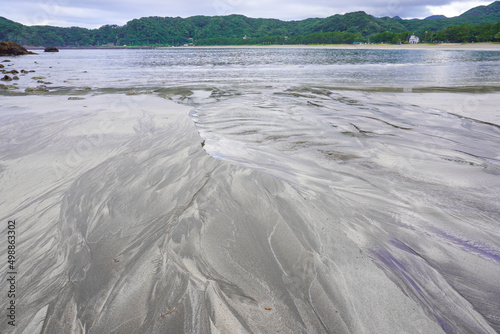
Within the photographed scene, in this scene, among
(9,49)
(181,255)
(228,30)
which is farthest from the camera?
(228,30)

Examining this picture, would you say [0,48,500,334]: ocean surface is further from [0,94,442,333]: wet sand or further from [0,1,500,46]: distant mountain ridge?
[0,1,500,46]: distant mountain ridge

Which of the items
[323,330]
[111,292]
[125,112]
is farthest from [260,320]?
[125,112]

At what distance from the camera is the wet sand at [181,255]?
135 cm

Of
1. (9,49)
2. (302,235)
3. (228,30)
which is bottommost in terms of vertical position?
(302,235)

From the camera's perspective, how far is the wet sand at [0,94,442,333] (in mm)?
1354

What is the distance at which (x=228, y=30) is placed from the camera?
154125mm

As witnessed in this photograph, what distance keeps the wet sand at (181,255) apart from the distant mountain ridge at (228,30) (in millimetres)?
122963

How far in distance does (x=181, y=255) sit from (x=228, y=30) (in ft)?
571

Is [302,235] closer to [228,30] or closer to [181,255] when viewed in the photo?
[181,255]

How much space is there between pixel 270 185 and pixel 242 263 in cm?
111

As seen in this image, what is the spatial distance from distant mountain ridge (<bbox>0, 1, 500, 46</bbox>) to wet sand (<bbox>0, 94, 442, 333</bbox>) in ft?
403

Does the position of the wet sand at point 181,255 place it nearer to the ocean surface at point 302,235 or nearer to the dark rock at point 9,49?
the ocean surface at point 302,235

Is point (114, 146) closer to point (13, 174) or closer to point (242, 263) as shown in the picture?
point (13, 174)

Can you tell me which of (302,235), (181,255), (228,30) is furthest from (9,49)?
(228,30)
